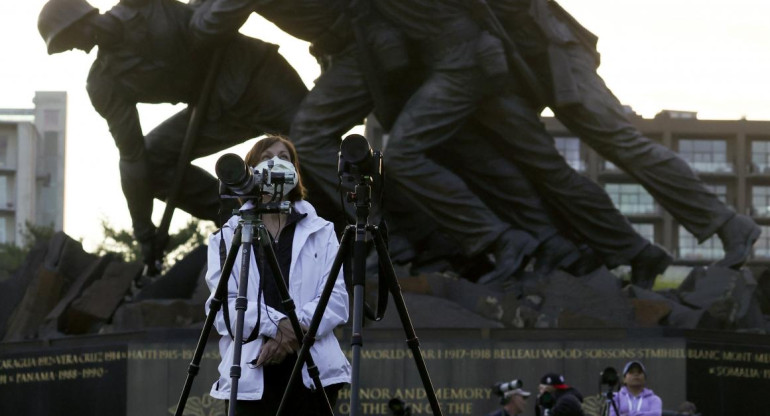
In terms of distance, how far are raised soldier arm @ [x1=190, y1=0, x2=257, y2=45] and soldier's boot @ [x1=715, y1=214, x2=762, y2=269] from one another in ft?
17.6

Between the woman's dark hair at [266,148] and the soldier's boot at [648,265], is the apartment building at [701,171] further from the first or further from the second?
the woman's dark hair at [266,148]

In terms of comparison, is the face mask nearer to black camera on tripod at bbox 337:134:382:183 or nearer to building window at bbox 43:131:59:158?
black camera on tripod at bbox 337:134:382:183

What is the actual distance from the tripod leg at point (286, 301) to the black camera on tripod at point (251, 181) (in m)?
0.15

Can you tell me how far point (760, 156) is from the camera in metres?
69.9

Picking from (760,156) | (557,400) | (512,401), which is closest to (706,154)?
(760,156)

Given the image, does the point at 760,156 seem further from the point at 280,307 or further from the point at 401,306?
the point at 280,307

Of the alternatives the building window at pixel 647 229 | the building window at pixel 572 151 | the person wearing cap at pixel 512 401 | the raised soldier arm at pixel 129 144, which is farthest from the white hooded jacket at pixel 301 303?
the building window at pixel 647 229

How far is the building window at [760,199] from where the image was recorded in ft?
228

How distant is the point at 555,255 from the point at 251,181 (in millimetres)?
13291

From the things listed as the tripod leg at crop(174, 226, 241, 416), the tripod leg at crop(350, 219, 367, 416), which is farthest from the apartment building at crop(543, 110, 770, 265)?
the tripod leg at crop(174, 226, 241, 416)

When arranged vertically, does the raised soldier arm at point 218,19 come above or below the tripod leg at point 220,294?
above

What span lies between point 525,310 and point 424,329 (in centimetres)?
109

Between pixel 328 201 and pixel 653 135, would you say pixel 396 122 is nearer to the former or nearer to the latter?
pixel 328 201

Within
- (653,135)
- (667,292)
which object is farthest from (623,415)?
(653,135)
